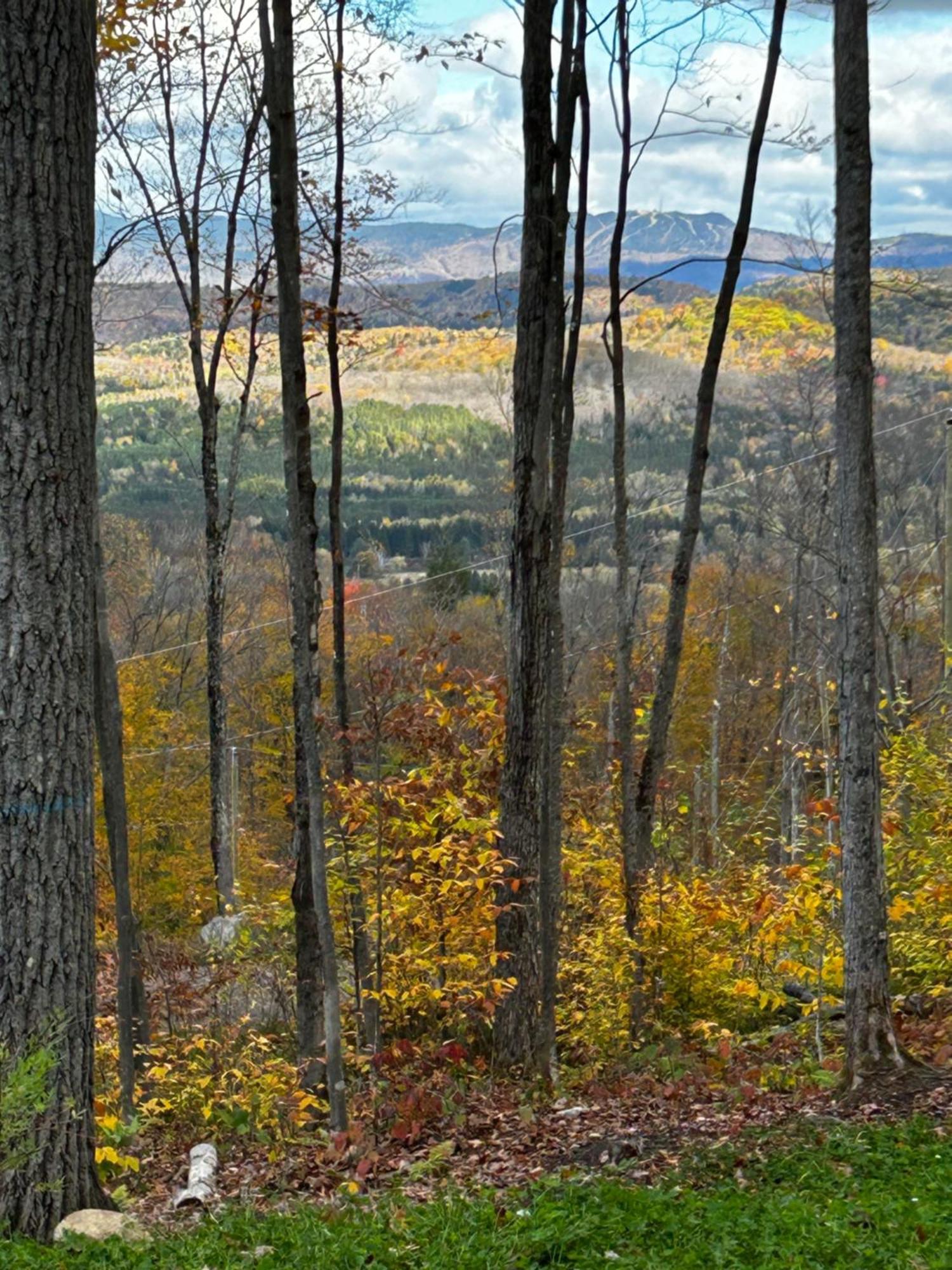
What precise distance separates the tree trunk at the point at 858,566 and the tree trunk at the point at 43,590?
13.5 feet

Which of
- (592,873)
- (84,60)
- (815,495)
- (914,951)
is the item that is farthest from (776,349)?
(84,60)

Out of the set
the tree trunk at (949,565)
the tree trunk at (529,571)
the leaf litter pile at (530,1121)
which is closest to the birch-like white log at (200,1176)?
the leaf litter pile at (530,1121)

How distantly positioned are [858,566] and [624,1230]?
3858 millimetres

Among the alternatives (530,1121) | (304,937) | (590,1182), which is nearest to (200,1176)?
(530,1121)

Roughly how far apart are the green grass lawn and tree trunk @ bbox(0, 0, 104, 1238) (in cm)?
76

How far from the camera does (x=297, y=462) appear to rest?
775 cm

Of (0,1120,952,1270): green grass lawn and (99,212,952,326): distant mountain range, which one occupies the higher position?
(99,212,952,326): distant mountain range

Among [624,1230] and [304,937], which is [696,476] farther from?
[624,1230]

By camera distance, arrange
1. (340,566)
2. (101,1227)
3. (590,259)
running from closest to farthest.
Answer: (101,1227) → (340,566) → (590,259)

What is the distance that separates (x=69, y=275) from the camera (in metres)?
5.06

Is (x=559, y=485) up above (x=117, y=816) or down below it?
above

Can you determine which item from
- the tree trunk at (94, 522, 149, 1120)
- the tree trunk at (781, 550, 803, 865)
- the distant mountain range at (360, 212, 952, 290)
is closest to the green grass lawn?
the tree trunk at (94, 522, 149, 1120)

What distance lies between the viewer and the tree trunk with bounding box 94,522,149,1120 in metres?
8.18

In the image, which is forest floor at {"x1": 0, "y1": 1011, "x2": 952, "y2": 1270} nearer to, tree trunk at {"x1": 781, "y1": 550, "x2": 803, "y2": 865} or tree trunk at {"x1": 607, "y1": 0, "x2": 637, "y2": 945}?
tree trunk at {"x1": 607, "y1": 0, "x2": 637, "y2": 945}
